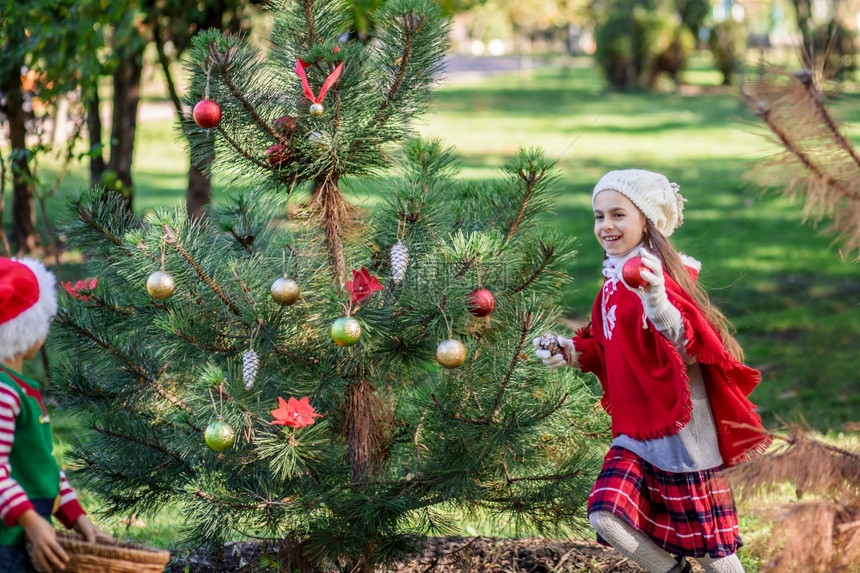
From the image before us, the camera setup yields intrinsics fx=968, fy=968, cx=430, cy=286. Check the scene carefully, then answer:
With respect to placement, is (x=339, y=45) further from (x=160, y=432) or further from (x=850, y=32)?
(x=850, y=32)

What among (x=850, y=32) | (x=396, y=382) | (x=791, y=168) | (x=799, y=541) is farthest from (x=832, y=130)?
(x=850, y=32)

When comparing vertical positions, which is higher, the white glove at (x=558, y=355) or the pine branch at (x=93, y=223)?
the pine branch at (x=93, y=223)

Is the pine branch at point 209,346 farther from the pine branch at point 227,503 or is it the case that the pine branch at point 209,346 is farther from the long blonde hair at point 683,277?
the long blonde hair at point 683,277

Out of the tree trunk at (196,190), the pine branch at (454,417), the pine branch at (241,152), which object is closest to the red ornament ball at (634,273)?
the pine branch at (454,417)

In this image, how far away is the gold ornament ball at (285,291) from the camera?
2.74 meters

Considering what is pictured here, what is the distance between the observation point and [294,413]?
272 cm

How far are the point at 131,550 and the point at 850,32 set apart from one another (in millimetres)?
26550

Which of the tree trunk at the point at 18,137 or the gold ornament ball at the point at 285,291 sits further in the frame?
the tree trunk at the point at 18,137

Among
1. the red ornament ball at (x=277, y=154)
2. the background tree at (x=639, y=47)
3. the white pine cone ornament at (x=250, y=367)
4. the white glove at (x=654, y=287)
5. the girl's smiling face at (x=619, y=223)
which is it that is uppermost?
the background tree at (x=639, y=47)

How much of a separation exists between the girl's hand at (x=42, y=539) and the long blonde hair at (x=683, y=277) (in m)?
Result: 1.84

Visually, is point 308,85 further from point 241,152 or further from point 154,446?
point 154,446

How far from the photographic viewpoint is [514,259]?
9.78 ft

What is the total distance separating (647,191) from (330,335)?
1.05m

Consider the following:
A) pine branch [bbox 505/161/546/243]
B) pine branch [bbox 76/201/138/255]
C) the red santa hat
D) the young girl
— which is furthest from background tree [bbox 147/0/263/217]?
the red santa hat
